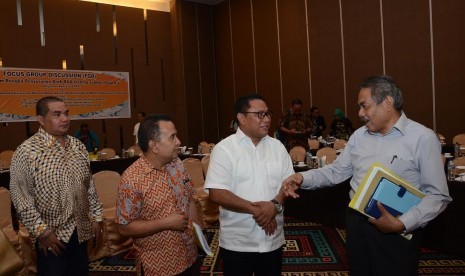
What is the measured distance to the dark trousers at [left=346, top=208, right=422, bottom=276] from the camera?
1.84 metres

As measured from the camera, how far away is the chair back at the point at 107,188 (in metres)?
4.28

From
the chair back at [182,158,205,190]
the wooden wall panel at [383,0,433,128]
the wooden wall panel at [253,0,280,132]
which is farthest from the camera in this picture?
the wooden wall panel at [253,0,280,132]

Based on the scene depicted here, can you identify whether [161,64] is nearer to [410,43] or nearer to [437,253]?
[410,43]

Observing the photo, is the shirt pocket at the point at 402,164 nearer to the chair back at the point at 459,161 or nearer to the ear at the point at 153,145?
the ear at the point at 153,145

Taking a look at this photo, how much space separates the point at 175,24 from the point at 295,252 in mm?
9536

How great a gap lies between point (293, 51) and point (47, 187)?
897cm

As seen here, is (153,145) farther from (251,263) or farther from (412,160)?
(412,160)

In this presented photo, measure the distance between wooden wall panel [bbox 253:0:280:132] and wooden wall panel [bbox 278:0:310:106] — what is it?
217 mm

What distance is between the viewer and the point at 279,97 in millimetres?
10914

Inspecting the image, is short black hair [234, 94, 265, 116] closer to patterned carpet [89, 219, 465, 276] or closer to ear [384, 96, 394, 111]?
ear [384, 96, 394, 111]

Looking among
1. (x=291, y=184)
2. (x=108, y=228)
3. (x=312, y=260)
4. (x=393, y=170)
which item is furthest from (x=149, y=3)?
(x=393, y=170)

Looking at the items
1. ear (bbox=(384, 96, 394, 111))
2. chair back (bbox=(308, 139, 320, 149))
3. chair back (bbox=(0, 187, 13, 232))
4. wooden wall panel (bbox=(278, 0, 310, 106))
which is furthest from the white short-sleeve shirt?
wooden wall panel (bbox=(278, 0, 310, 106))

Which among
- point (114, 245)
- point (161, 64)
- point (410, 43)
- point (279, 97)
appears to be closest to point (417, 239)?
point (114, 245)

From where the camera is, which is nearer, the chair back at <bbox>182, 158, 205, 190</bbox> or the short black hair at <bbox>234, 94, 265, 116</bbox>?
the short black hair at <bbox>234, 94, 265, 116</bbox>
